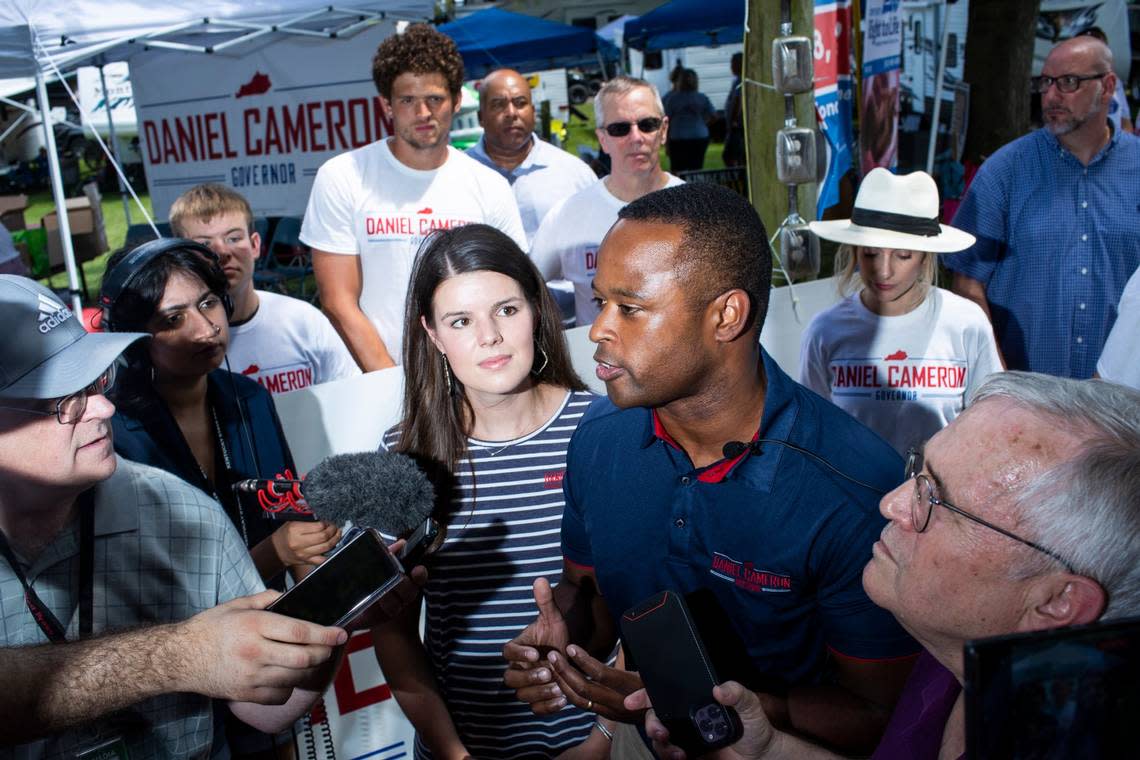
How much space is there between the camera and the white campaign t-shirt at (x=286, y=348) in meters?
3.96

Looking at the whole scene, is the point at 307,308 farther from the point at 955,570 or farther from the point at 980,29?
the point at 980,29

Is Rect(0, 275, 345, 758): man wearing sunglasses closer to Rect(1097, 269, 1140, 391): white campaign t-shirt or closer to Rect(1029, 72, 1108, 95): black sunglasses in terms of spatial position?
Rect(1097, 269, 1140, 391): white campaign t-shirt

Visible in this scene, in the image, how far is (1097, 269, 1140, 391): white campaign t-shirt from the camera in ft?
11.1

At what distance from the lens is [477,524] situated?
109 inches

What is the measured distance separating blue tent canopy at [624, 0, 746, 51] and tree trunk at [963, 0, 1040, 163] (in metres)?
4.19

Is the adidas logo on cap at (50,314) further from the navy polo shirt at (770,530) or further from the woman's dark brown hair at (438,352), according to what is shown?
→ the navy polo shirt at (770,530)

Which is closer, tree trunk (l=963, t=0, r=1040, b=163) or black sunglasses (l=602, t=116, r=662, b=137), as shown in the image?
black sunglasses (l=602, t=116, r=662, b=137)

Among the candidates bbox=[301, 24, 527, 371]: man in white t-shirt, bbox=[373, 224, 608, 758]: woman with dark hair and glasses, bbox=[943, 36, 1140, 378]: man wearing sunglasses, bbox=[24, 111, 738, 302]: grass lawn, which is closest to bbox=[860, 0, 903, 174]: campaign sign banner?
bbox=[943, 36, 1140, 378]: man wearing sunglasses

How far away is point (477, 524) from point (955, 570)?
149 cm

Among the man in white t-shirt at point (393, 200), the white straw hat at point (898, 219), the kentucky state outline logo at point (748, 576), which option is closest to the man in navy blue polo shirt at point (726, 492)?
the kentucky state outline logo at point (748, 576)

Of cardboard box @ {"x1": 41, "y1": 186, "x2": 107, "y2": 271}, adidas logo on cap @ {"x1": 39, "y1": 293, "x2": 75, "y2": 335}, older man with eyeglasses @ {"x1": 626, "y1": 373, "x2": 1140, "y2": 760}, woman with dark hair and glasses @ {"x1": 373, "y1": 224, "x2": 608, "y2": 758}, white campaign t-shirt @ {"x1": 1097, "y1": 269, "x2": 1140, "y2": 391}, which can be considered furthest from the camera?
cardboard box @ {"x1": 41, "y1": 186, "x2": 107, "y2": 271}

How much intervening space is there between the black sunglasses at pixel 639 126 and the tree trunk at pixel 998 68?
6650 millimetres

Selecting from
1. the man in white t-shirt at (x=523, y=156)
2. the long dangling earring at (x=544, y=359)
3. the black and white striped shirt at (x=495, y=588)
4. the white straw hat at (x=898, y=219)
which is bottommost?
the black and white striped shirt at (x=495, y=588)

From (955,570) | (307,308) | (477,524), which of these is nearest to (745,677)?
(955,570)
